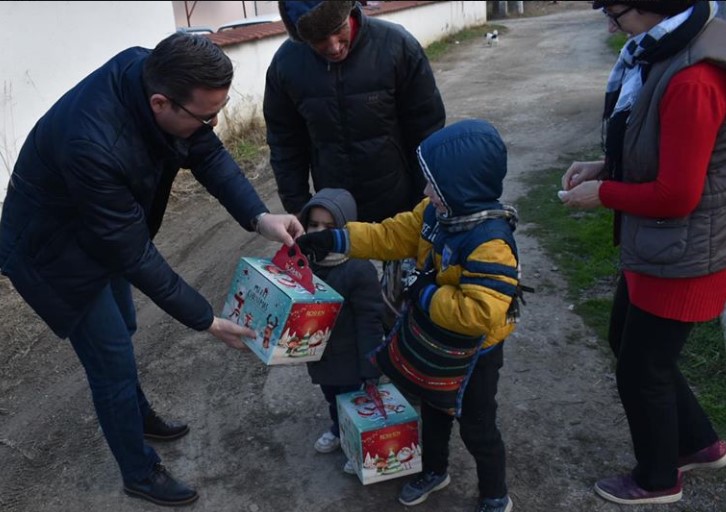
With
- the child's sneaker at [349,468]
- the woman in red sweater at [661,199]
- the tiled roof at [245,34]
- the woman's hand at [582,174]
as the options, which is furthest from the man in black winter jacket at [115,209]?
the tiled roof at [245,34]

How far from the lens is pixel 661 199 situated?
2344 mm

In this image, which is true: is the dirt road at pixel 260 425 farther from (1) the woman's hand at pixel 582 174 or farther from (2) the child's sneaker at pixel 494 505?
(1) the woman's hand at pixel 582 174

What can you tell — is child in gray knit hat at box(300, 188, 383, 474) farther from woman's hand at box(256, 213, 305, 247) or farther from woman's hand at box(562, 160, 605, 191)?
woman's hand at box(562, 160, 605, 191)

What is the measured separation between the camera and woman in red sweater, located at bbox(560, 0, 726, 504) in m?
2.26

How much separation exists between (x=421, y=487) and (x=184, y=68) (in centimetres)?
186

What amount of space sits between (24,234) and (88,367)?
1.94 ft

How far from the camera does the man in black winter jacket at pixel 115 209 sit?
242 centimetres

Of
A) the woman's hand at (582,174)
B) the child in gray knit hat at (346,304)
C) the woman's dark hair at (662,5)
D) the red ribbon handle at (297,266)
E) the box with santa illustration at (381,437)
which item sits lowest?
the box with santa illustration at (381,437)

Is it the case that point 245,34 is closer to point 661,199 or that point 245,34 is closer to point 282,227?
point 282,227

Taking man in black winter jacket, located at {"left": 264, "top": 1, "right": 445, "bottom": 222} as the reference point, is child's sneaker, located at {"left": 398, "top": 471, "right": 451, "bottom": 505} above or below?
below

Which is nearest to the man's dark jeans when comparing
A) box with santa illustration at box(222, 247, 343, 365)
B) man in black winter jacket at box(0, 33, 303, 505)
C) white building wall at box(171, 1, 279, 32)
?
man in black winter jacket at box(0, 33, 303, 505)

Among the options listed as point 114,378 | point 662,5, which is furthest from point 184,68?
point 662,5

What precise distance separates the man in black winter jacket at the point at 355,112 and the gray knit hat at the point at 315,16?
2cm

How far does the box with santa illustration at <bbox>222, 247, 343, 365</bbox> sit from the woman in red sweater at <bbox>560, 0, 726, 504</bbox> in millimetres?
965
